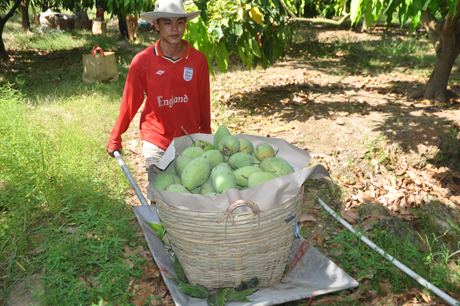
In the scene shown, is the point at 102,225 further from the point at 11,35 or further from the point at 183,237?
the point at 11,35

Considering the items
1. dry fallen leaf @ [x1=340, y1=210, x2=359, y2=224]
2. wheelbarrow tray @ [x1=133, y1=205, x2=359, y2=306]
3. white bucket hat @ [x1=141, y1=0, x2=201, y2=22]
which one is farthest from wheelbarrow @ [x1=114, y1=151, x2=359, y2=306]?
white bucket hat @ [x1=141, y1=0, x2=201, y2=22]

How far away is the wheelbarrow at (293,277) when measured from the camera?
6.03ft

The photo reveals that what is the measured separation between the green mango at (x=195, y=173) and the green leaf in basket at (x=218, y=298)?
0.59m

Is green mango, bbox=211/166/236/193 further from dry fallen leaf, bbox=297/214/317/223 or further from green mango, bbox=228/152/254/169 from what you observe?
dry fallen leaf, bbox=297/214/317/223

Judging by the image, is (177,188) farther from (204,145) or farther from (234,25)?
(234,25)

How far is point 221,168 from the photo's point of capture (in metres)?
1.86

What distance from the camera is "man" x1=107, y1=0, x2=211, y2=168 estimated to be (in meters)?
2.59

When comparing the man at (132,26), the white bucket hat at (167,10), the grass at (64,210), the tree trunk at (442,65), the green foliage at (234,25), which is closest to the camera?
the white bucket hat at (167,10)

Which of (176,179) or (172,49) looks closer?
(176,179)

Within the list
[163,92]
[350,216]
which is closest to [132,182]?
[163,92]

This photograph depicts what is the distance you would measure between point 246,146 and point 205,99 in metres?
0.99

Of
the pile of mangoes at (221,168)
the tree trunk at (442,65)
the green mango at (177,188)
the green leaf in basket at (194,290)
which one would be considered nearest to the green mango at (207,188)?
the pile of mangoes at (221,168)

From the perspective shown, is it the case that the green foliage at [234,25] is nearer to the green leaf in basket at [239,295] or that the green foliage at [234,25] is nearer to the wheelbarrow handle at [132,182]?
the wheelbarrow handle at [132,182]

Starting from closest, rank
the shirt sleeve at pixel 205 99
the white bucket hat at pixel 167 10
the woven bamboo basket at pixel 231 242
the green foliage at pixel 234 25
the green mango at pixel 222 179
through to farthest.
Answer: the woven bamboo basket at pixel 231 242, the green mango at pixel 222 179, the white bucket hat at pixel 167 10, the shirt sleeve at pixel 205 99, the green foliage at pixel 234 25
